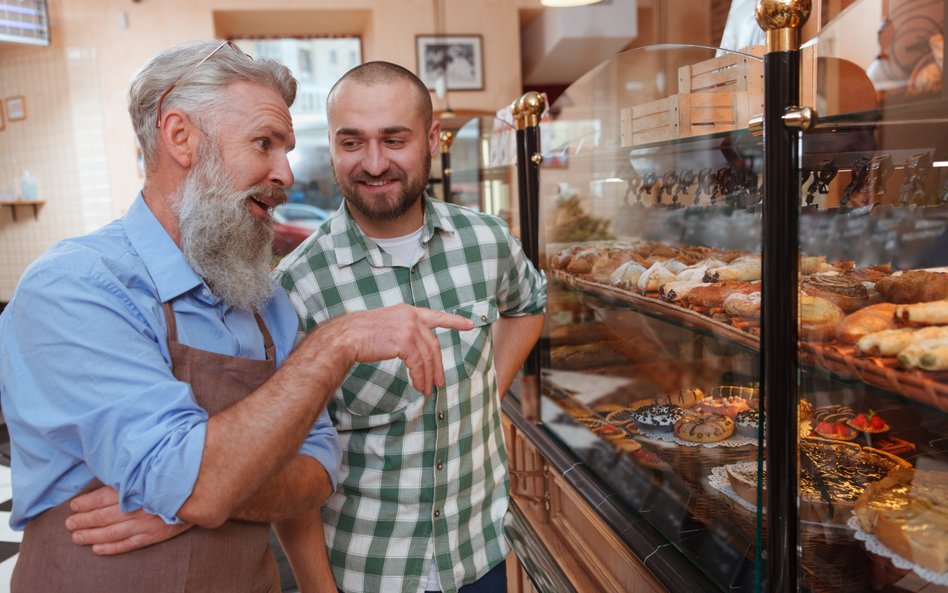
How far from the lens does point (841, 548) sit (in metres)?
1.15

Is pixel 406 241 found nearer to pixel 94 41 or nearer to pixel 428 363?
pixel 428 363

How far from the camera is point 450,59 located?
8.64 metres

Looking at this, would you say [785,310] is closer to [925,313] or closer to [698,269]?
[925,313]

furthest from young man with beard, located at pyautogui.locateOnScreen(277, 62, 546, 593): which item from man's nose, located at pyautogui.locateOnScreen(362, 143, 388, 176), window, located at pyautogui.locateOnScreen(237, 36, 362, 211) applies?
window, located at pyautogui.locateOnScreen(237, 36, 362, 211)

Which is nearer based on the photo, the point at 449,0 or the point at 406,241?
the point at 406,241

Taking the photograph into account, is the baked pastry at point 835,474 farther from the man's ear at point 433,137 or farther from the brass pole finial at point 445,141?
the brass pole finial at point 445,141

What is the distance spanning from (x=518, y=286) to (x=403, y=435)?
23.6 inches

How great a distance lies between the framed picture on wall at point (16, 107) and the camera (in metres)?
8.19

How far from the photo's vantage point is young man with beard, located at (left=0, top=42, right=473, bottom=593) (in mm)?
1036

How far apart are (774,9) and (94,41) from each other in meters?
8.65

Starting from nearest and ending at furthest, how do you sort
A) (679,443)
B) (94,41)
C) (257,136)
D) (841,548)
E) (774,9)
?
(774,9)
(841,548)
(257,136)
(679,443)
(94,41)

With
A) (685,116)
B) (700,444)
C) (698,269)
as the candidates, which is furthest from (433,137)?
(700,444)

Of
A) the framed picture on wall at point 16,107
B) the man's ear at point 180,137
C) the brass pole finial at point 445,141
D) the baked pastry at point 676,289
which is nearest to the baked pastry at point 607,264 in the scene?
the baked pastry at point 676,289

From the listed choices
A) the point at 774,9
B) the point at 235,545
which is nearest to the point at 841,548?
the point at 774,9
